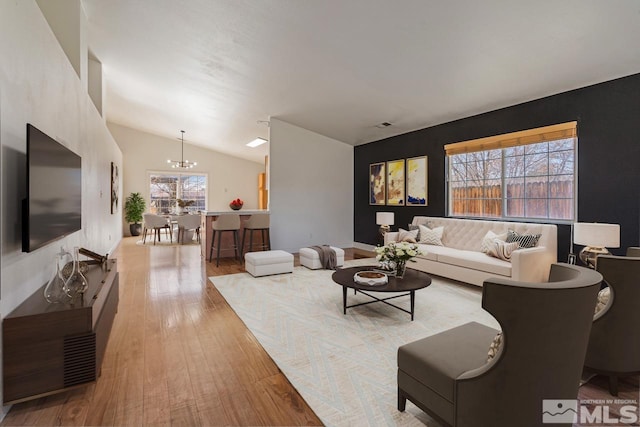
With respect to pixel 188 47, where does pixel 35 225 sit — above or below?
below

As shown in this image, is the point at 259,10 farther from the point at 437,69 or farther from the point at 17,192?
the point at 17,192

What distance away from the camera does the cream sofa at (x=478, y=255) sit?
388 centimetres

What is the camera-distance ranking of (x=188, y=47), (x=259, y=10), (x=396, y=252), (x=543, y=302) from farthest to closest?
(x=188, y=47)
(x=396, y=252)
(x=259, y=10)
(x=543, y=302)

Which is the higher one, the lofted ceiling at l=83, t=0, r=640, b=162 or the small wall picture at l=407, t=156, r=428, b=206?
the lofted ceiling at l=83, t=0, r=640, b=162

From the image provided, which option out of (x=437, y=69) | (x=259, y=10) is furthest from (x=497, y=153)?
(x=259, y=10)

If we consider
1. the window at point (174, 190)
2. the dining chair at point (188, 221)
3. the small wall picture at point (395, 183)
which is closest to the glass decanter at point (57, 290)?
the small wall picture at point (395, 183)

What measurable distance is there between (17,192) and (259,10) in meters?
2.68

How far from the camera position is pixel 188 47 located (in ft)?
14.1

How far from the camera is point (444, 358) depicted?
166 centimetres

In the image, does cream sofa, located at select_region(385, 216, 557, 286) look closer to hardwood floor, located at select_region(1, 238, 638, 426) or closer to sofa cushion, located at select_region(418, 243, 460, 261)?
sofa cushion, located at select_region(418, 243, 460, 261)

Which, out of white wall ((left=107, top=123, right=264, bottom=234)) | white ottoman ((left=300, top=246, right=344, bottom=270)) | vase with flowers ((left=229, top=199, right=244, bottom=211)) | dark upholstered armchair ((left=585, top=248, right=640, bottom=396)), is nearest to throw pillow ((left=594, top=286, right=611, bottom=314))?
dark upholstered armchair ((left=585, top=248, right=640, bottom=396))

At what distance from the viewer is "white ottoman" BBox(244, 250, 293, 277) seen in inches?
201

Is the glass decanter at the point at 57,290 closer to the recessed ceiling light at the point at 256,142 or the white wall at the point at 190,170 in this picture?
the recessed ceiling light at the point at 256,142

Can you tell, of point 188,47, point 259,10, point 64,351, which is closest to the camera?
point 64,351
